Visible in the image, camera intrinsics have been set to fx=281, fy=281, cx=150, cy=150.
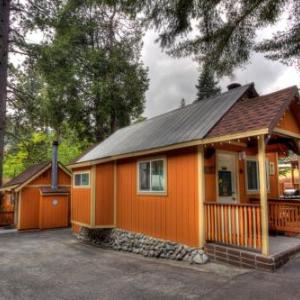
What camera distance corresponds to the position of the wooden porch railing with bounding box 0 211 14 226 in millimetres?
15023

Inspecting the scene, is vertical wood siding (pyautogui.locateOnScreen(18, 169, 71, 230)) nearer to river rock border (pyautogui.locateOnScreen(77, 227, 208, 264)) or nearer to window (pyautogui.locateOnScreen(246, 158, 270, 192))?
river rock border (pyautogui.locateOnScreen(77, 227, 208, 264))

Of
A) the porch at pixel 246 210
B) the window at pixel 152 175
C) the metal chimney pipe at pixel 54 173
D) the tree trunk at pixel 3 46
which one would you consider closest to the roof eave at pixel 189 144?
the porch at pixel 246 210

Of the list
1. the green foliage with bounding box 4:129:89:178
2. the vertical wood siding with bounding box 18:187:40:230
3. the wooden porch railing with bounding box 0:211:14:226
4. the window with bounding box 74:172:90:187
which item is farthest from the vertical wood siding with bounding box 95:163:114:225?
the green foliage with bounding box 4:129:89:178

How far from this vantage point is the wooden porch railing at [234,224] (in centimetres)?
558

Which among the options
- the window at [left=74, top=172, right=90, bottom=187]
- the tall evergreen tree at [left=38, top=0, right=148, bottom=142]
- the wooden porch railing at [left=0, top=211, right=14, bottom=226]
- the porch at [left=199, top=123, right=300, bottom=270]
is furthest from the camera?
the tall evergreen tree at [left=38, top=0, right=148, bottom=142]

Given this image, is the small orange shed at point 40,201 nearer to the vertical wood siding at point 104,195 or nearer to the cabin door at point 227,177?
the vertical wood siding at point 104,195

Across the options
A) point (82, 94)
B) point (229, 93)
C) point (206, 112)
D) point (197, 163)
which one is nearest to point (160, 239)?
point (197, 163)

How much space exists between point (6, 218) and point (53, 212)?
2991 millimetres

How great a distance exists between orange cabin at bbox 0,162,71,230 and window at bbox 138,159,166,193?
7.66 metres

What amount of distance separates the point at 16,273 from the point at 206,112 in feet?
20.2

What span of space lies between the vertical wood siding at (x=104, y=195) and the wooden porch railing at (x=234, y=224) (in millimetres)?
3969

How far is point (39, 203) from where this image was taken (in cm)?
1443

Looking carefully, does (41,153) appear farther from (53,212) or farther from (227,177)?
(227,177)

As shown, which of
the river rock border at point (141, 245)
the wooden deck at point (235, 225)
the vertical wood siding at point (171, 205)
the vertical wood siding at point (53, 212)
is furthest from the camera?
the vertical wood siding at point (53, 212)
